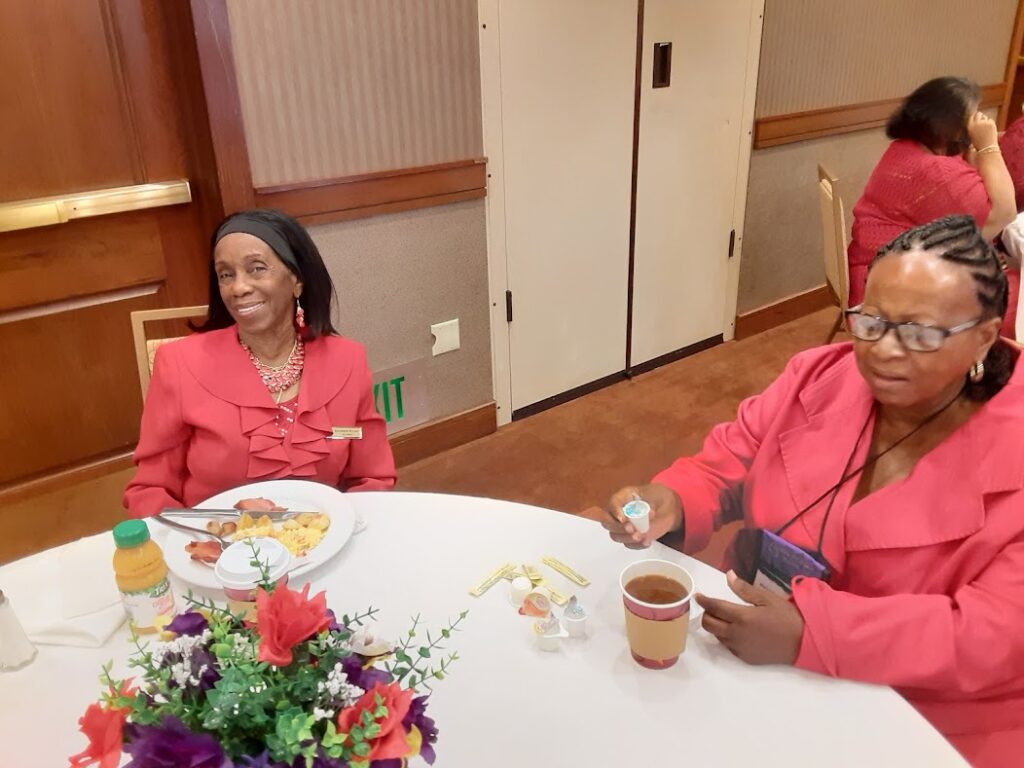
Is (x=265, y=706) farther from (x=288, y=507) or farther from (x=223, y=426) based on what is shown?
(x=223, y=426)

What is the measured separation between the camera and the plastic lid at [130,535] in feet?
3.50

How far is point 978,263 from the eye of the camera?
108 centimetres

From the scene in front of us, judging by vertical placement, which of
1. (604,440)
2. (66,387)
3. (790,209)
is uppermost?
(790,209)

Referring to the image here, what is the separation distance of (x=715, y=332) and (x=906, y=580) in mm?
2904

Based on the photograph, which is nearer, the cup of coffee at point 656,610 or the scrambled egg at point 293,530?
the cup of coffee at point 656,610

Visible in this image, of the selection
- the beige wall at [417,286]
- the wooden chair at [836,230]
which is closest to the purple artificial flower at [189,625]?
the beige wall at [417,286]

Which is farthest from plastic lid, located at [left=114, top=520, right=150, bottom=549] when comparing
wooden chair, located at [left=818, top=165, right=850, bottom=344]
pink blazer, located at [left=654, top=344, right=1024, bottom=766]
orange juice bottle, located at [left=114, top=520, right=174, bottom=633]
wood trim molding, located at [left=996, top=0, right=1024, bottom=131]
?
wood trim molding, located at [left=996, top=0, right=1024, bottom=131]

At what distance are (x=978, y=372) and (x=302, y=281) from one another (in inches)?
49.2

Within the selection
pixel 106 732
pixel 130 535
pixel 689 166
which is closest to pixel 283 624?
pixel 106 732

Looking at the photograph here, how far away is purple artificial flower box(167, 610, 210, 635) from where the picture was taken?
2.43 feet

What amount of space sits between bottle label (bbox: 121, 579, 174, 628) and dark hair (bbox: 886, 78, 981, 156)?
117 inches

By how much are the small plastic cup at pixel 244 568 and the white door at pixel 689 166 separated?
2559mm

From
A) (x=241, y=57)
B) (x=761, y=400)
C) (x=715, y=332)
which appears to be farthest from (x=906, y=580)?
(x=715, y=332)

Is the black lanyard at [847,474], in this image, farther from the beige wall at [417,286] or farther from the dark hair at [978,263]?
the beige wall at [417,286]
